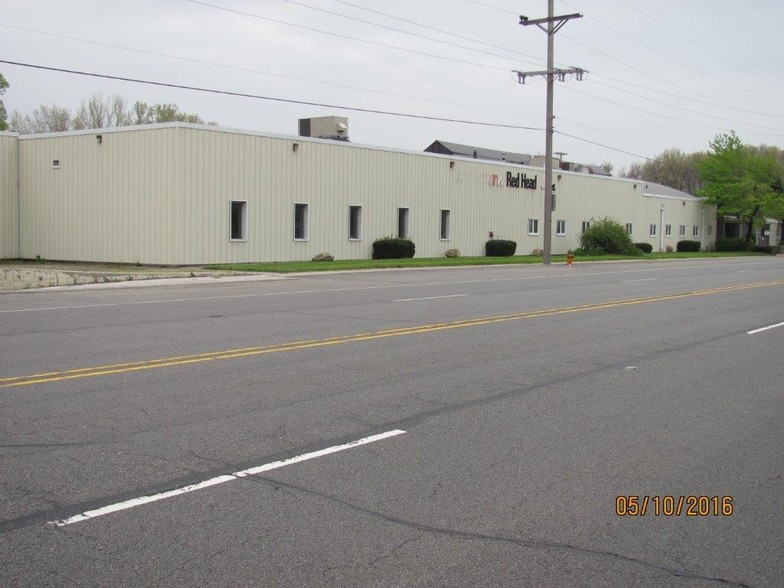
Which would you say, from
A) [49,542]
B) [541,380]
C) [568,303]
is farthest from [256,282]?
[49,542]

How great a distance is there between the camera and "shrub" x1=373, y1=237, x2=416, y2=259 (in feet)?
135

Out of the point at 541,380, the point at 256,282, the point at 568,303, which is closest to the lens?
the point at 541,380

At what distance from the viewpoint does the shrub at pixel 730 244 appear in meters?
79.7

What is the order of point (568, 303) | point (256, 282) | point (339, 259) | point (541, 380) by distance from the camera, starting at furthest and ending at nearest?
point (339, 259) < point (256, 282) < point (568, 303) < point (541, 380)

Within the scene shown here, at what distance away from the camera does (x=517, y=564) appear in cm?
463

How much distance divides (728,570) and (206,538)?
113 inches

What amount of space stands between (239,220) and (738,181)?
190 feet

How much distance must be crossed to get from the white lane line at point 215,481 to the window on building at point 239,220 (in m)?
29.0

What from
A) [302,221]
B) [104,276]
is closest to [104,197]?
[104,276]

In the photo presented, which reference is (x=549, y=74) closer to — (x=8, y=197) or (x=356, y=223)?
(x=356, y=223)

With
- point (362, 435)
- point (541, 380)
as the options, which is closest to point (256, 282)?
point (541, 380)

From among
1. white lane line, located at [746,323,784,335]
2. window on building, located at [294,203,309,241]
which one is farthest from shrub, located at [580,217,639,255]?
white lane line, located at [746,323,784,335]

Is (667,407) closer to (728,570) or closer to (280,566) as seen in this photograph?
(728,570)

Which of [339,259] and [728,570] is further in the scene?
[339,259]
